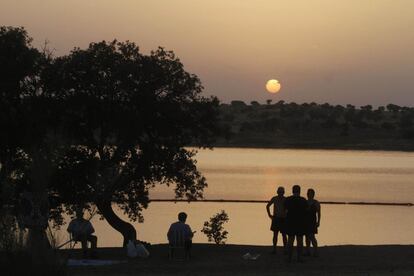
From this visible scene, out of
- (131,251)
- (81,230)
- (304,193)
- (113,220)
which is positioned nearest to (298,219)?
(131,251)

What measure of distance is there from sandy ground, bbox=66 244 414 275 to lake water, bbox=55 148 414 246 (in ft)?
10.6

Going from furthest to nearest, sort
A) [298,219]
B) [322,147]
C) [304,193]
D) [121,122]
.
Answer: [322,147] < [304,193] < [121,122] < [298,219]

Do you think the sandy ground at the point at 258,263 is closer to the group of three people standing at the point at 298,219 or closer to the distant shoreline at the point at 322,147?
the group of three people standing at the point at 298,219

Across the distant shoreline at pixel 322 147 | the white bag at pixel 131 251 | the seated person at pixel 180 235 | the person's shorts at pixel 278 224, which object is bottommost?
the white bag at pixel 131 251

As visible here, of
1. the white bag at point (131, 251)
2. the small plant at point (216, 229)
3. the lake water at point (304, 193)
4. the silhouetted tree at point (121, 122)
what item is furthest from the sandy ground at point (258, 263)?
the lake water at point (304, 193)

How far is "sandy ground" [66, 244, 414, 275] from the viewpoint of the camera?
15.8 meters

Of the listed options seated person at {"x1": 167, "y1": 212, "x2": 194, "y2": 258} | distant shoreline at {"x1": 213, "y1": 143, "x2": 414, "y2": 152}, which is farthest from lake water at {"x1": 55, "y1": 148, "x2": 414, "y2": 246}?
distant shoreline at {"x1": 213, "y1": 143, "x2": 414, "y2": 152}

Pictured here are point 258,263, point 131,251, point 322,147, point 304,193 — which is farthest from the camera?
point 322,147

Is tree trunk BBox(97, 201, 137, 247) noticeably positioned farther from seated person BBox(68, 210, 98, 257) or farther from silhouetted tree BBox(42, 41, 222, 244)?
seated person BBox(68, 210, 98, 257)

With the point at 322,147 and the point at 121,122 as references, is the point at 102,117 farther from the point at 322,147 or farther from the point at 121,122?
the point at 322,147

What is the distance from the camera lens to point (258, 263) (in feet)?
56.4

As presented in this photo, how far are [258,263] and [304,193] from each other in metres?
28.1

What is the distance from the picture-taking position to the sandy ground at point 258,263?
15.8 metres

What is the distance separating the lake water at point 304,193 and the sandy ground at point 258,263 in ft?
10.6
